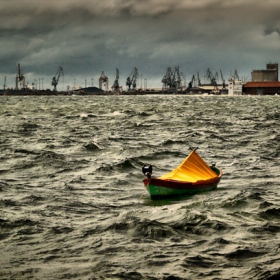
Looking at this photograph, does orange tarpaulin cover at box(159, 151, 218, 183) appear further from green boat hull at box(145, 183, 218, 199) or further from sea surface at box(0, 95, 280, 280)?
sea surface at box(0, 95, 280, 280)

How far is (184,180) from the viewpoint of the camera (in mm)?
23219

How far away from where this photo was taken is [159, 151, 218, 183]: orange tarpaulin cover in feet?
77.3

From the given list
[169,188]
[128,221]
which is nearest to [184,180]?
[169,188]

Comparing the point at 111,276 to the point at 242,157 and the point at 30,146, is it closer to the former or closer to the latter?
the point at 242,157

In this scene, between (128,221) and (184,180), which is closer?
(128,221)

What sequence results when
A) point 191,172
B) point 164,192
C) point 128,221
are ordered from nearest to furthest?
point 128,221, point 164,192, point 191,172

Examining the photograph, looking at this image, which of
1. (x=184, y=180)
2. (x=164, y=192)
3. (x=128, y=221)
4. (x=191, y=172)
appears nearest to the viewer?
(x=128, y=221)

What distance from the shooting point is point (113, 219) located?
1919 centimetres

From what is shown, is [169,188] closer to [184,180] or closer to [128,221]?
[184,180]

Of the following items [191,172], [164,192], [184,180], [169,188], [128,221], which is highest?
[191,172]

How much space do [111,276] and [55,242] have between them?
3066 millimetres

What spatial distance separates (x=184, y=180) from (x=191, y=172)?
3.58ft

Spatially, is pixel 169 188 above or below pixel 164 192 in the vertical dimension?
above

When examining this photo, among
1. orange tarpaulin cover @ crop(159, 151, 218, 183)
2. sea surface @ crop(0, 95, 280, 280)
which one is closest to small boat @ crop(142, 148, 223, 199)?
orange tarpaulin cover @ crop(159, 151, 218, 183)
